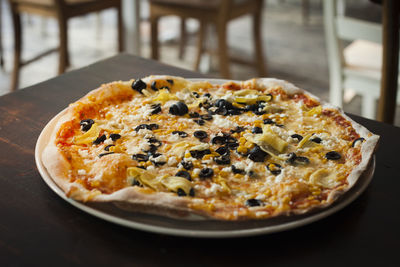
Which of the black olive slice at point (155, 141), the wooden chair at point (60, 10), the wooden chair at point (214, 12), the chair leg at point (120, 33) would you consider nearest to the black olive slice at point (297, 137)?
the black olive slice at point (155, 141)

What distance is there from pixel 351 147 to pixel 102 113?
2.15 ft

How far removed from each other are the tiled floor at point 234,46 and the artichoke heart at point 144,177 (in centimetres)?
247

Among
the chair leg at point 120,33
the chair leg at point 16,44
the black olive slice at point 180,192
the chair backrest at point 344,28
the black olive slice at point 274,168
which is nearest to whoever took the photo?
the black olive slice at point 180,192

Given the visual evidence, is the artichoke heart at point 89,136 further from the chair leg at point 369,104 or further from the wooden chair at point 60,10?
the wooden chair at point 60,10

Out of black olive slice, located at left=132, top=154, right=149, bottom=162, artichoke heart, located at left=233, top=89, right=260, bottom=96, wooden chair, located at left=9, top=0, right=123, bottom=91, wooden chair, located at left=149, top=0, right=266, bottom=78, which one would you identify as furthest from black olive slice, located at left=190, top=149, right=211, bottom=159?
wooden chair, located at left=9, top=0, right=123, bottom=91

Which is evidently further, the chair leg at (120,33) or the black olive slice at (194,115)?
the chair leg at (120,33)

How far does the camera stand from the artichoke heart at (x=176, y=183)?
947 mm

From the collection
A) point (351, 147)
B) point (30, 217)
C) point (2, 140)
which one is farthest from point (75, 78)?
point (351, 147)

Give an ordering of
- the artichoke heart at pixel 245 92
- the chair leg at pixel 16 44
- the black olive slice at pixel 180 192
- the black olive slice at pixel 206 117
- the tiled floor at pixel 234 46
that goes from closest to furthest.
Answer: the black olive slice at pixel 180 192, the black olive slice at pixel 206 117, the artichoke heart at pixel 245 92, the chair leg at pixel 16 44, the tiled floor at pixel 234 46

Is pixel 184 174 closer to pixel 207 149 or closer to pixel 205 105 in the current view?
pixel 207 149

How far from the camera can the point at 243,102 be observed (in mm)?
1360

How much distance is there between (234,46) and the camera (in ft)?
14.3

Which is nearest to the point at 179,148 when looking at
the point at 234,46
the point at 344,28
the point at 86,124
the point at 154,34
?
the point at 86,124

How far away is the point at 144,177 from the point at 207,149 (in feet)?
0.63
